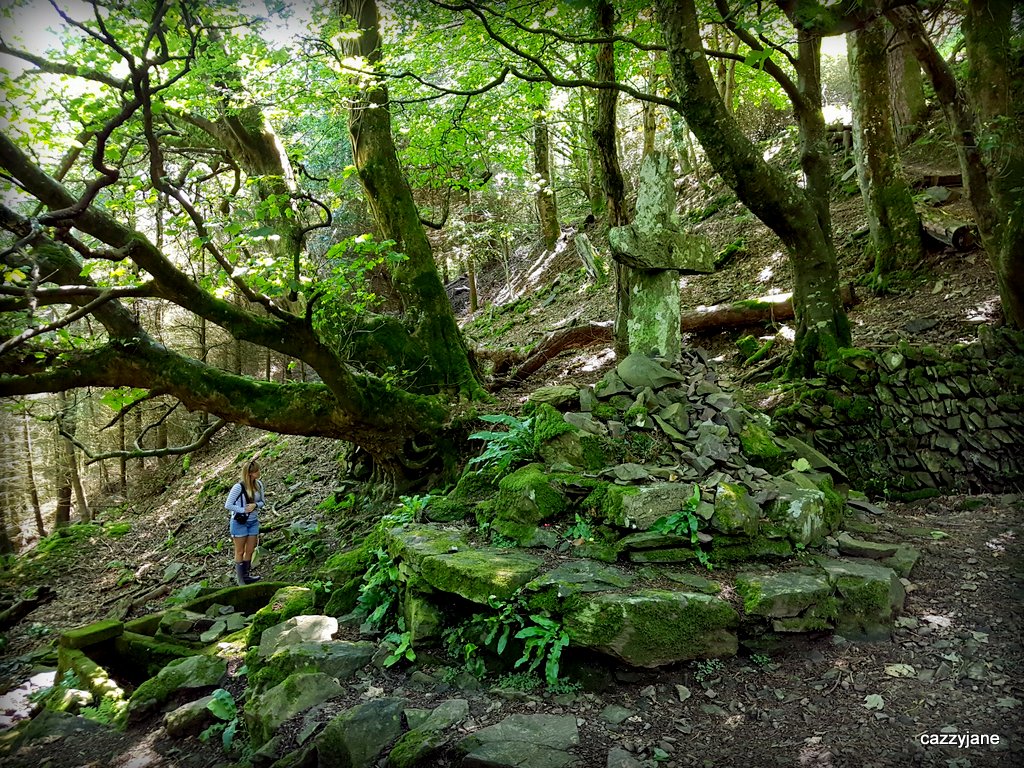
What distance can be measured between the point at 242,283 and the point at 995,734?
675 centimetres

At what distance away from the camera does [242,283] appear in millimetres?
5789

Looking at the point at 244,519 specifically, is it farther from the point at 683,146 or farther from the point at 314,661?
the point at 683,146

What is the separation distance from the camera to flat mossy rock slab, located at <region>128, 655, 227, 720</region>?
441 centimetres

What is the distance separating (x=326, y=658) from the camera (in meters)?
3.89

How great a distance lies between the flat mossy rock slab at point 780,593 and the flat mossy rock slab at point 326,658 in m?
2.75

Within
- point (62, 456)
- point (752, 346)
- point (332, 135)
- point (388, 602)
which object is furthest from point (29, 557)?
point (752, 346)

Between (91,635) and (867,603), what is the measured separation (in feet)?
23.9

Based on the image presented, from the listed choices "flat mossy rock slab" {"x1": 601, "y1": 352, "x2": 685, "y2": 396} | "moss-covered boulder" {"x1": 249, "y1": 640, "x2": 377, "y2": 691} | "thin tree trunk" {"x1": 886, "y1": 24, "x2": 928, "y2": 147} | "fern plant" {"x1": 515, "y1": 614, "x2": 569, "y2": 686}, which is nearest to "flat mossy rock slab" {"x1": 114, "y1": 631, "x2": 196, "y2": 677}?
"moss-covered boulder" {"x1": 249, "y1": 640, "x2": 377, "y2": 691}

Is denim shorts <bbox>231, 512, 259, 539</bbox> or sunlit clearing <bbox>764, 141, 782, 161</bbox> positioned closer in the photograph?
denim shorts <bbox>231, 512, 259, 539</bbox>

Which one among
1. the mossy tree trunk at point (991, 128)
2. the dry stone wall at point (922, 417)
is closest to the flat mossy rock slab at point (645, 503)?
the dry stone wall at point (922, 417)

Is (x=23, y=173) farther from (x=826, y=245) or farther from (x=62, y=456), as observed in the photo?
(x=62, y=456)

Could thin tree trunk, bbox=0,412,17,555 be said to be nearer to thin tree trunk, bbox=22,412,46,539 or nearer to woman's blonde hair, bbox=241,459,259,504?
thin tree trunk, bbox=22,412,46,539

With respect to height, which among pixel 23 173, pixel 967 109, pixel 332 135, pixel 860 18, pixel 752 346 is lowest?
pixel 752 346

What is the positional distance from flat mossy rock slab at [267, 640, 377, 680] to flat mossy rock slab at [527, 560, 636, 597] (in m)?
1.41
